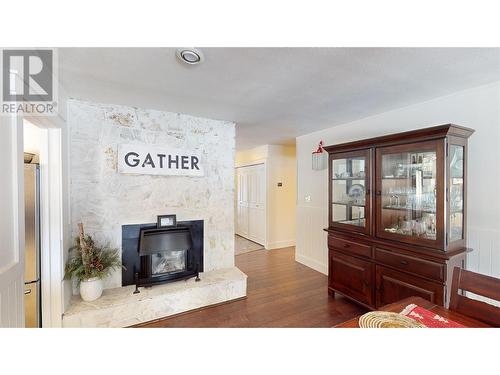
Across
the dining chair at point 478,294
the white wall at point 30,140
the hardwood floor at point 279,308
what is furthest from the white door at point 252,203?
the dining chair at point 478,294

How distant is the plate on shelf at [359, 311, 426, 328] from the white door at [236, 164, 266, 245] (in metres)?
3.92

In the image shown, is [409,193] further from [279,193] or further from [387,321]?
[279,193]

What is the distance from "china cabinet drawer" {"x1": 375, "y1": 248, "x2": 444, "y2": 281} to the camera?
1.75 metres

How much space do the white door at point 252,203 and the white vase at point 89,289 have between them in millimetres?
3274

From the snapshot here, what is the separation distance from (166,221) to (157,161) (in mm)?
718

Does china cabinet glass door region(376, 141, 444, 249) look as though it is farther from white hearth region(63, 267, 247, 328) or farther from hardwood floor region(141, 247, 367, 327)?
white hearth region(63, 267, 247, 328)

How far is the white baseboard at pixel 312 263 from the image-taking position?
338cm

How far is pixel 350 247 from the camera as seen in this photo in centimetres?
242

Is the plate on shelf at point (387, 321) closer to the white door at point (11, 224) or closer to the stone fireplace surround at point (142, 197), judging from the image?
the white door at point (11, 224)

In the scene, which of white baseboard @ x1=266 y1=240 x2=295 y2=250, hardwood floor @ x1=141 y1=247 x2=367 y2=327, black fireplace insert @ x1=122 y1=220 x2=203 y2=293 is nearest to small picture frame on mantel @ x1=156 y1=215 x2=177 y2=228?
black fireplace insert @ x1=122 y1=220 x2=203 y2=293

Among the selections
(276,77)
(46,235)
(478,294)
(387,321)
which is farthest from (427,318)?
(46,235)

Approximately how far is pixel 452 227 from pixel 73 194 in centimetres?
358

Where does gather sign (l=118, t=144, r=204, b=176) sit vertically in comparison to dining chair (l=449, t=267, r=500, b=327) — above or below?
above
